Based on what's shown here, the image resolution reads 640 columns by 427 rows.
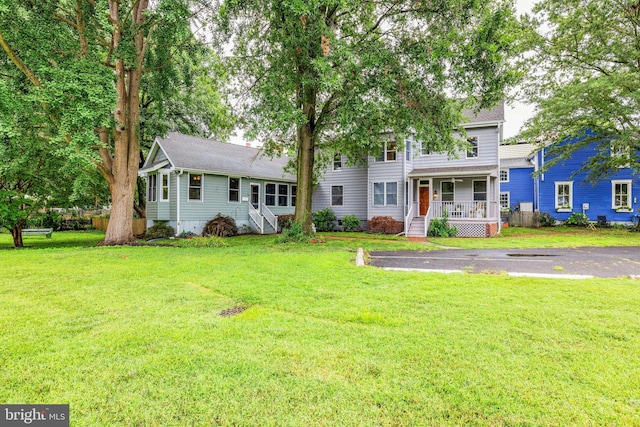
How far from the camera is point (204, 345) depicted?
3.22m

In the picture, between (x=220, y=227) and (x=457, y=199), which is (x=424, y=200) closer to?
(x=457, y=199)

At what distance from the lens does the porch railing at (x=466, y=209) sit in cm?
1708

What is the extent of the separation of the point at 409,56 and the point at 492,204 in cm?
1025

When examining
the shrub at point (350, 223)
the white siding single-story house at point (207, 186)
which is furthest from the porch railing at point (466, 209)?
the white siding single-story house at point (207, 186)

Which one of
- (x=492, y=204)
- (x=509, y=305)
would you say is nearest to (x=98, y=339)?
(x=509, y=305)

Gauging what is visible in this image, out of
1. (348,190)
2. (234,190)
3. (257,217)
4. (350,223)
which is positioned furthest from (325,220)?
(234,190)

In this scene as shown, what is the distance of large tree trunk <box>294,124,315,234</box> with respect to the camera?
13.6 meters

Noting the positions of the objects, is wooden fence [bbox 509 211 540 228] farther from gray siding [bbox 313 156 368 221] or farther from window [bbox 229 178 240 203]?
window [bbox 229 178 240 203]

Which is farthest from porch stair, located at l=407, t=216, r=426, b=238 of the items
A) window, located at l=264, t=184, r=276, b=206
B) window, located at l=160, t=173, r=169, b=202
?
window, located at l=160, t=173, r=169, b=202

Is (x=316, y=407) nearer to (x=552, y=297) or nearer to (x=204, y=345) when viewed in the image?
(x=204, y=345)

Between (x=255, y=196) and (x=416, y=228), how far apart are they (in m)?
9.95

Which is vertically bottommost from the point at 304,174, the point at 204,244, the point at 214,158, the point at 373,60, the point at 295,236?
the point at 204,244

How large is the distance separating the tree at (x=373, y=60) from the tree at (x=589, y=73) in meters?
8.13

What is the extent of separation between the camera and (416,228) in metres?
17.6
